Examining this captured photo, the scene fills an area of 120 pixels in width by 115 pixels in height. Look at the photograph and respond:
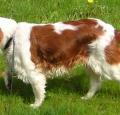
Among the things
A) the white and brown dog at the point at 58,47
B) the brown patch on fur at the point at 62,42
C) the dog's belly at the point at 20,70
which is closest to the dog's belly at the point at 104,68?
the white and brown dog at the point at 58,47

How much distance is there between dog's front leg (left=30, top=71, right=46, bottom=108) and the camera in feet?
23.4

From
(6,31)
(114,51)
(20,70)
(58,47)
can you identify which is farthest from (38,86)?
A: (114,51)

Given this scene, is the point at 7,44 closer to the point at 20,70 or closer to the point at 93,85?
the point at 20,70

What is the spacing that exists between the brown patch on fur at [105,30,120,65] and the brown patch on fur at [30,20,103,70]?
0.70 feet

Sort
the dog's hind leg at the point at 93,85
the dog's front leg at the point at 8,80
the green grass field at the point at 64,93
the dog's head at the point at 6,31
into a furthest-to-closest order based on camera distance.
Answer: the dog's hind leg at the point at 93,85, the dog's front leg at the point at 8,80, the green grass field at the point at 64,93, the dog's head at the point at 6,31

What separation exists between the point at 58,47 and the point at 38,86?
0.59 metres

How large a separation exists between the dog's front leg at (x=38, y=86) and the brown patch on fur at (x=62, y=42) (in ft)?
0.48

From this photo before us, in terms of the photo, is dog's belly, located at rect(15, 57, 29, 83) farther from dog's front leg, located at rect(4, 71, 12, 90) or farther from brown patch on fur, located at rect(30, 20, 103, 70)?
dog's front leg, located at rect(4, 71, 12, 90)

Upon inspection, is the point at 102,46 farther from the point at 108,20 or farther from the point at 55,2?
the point at 55,2

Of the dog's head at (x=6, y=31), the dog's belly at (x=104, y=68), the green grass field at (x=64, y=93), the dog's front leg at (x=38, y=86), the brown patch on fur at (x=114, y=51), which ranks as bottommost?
the green grass field at (x=64, y=93)

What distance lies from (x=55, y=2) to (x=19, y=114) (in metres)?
4.43

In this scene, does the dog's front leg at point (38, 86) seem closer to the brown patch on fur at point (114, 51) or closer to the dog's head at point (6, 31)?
the dog's head at point (6, 31)

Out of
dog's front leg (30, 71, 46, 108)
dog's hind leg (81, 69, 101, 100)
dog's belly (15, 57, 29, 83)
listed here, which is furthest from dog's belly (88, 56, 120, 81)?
dog's belly (15, 57, 29, 83)

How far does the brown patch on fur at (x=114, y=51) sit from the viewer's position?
23.0ft
